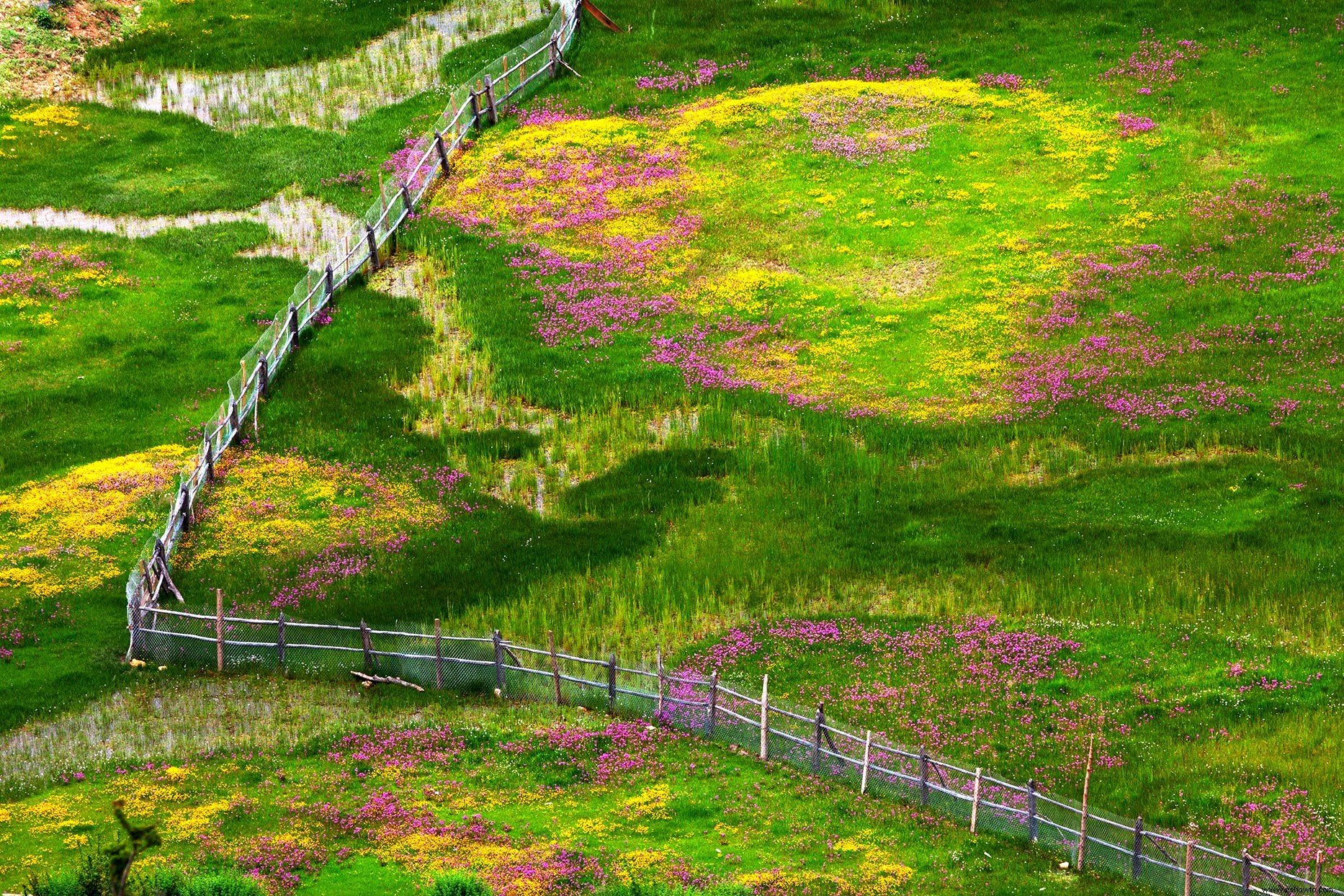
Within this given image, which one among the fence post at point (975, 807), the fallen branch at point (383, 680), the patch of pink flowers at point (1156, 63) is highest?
the patch of pink flowers at point (1156, 63)

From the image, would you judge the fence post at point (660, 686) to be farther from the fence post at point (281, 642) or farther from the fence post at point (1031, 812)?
the fence post at point (281, 642)

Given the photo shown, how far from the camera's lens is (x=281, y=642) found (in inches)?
1761

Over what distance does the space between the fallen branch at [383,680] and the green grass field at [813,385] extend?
2985mm

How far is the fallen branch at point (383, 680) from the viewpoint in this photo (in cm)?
4403

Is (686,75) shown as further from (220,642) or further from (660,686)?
(660,686)

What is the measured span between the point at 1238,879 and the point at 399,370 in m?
33.6

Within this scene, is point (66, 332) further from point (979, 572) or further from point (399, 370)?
point (979, 572)

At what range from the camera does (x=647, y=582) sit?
48.3 m

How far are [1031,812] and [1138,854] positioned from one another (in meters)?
2.38

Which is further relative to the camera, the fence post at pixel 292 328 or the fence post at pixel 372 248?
the fence post at pixel 372 248

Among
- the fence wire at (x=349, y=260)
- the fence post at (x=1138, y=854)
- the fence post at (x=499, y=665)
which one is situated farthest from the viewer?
the fence wire at (x=349, y=260)

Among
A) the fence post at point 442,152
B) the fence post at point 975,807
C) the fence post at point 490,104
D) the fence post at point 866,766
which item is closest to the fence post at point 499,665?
the fence post at point 866,766

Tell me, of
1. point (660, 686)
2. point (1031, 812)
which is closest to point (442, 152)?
point (660, 686)

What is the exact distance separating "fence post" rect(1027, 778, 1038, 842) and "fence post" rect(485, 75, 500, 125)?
148 ft
